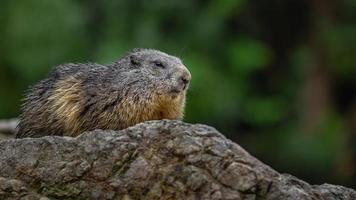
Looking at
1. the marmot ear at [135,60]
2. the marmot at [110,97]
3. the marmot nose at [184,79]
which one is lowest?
the marmot at [110,97]

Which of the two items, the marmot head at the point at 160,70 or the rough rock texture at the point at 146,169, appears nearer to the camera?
the rough rock texture at the point at 146,169

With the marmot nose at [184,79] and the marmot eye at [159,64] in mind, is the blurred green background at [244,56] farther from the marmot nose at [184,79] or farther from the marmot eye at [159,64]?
the marmot nose at [184,79]

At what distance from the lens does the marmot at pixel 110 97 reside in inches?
319

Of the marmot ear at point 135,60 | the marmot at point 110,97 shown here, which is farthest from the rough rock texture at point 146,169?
the marmot ear at point 135,60

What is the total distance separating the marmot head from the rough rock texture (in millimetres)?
1167

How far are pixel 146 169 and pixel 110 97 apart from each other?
4.76ft

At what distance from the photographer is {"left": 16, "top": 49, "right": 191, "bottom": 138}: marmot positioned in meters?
8.09

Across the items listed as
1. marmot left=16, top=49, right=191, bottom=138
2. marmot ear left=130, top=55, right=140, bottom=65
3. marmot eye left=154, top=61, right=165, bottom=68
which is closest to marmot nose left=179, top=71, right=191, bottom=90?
marmot left=16, top=49, right=191, bottom=138

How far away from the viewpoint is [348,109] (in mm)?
19078

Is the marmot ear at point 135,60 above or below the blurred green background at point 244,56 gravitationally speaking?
above

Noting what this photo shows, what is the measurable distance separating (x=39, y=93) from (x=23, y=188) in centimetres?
175

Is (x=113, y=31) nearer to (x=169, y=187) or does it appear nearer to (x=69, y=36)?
(x=69, y=36)

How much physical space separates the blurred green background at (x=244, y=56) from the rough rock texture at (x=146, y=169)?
925 centimetres

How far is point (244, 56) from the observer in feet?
59.6
